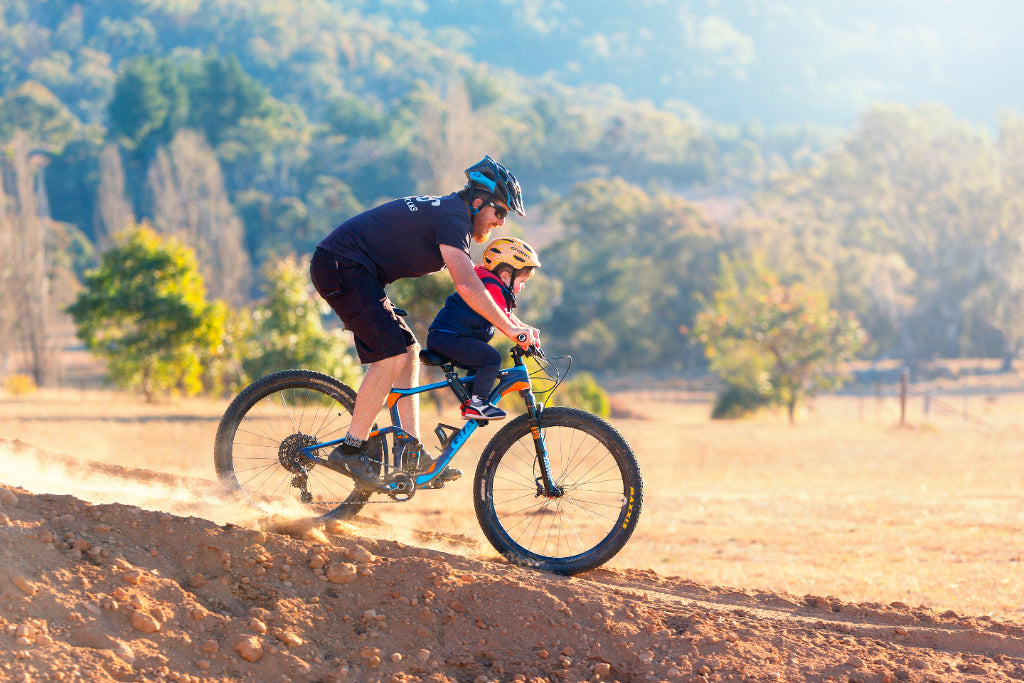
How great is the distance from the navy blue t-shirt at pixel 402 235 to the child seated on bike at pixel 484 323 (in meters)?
0.25

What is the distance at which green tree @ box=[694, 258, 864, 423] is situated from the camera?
24859mm

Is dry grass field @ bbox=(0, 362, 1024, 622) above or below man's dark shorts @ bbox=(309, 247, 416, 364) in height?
below

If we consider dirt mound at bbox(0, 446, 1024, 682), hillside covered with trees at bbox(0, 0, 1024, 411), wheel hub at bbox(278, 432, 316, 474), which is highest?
hillside covered with trees at bbox(0, 0, 1024, 411)

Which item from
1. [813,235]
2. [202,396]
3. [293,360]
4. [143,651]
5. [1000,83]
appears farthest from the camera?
[1000,83]

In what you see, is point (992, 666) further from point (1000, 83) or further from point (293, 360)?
point (1000, 83)

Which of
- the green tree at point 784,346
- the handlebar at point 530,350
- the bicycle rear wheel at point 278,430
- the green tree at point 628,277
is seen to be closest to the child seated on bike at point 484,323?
the handlebar at point 530,350

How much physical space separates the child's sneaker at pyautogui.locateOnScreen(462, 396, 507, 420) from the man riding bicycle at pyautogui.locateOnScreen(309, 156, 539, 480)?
0.31 metres

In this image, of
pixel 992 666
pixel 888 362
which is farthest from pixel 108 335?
pixel 888 362

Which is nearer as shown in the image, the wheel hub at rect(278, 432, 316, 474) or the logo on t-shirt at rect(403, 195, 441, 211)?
the logo on t-shirt at rect(403, 195, 441, 211)

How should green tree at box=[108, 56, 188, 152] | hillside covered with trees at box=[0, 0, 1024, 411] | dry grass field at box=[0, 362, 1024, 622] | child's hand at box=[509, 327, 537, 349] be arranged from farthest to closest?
green tree at box=[108, 56, 188, 152] → hillside covered with trees at box=[0, 0, 1024, 411] → dry grass field at box=[0, 362, 1024, 622] → child's hand at box=[509, 327, 537, 349]

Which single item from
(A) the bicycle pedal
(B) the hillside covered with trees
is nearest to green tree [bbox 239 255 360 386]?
(B) the hillside covered with trees

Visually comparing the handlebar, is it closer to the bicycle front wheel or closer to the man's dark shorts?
the bicycle front wheel

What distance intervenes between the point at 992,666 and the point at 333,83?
392ft

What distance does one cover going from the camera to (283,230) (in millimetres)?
63812
